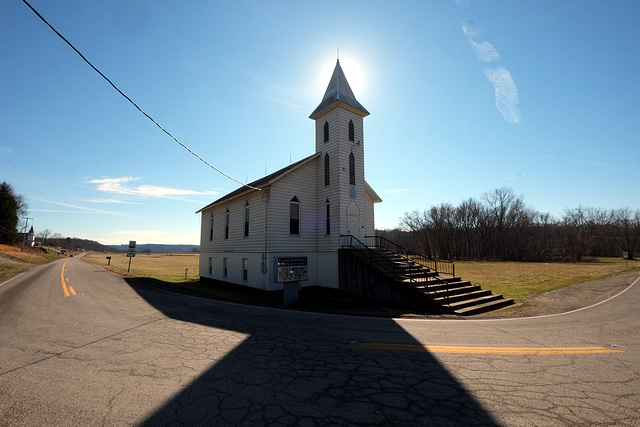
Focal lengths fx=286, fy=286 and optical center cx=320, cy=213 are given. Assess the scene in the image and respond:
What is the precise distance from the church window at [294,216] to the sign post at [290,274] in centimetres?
484

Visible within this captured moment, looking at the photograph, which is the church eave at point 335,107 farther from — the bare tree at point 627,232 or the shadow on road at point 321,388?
the bare tree at point 627,232

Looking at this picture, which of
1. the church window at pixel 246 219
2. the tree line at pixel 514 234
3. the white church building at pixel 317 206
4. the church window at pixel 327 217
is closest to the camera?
the white church building at pixel 317 206

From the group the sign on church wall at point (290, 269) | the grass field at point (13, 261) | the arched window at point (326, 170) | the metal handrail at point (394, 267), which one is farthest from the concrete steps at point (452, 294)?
the grass field at point (13, 261)

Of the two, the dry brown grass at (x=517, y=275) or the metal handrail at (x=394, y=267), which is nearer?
the metal handrail at (x=394, y=267)

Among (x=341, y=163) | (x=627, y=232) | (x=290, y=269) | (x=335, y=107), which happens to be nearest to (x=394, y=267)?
(x=290, y=269)

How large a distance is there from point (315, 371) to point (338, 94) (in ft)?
56.1

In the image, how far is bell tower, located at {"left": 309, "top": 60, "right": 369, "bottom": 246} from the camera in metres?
17.6

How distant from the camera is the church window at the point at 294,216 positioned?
1802 centimetres

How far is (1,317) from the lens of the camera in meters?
9.24

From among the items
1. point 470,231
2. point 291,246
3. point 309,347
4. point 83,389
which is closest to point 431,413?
point 309,347

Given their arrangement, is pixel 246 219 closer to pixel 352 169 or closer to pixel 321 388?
pixel 352 169

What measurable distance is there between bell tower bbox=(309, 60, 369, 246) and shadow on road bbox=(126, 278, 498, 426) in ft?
34.5

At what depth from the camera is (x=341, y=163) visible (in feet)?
58.3

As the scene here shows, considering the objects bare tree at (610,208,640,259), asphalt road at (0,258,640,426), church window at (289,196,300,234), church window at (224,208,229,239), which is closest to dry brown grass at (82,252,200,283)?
church window at (224,208,229,239)
